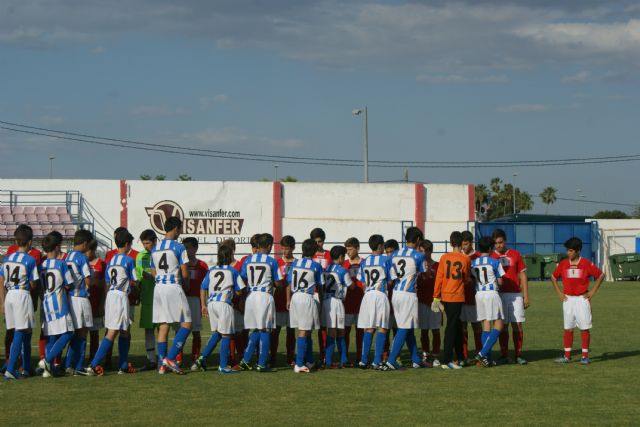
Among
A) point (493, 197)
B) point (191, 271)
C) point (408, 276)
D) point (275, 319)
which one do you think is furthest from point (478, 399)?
point (493, 197)

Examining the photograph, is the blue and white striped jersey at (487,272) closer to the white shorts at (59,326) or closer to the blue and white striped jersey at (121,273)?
the blue and white striped jersey at (121,273)

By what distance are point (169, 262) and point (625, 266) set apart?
38795 millimetres

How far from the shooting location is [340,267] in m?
13.5

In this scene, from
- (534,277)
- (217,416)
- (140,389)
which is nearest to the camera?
(217,416)

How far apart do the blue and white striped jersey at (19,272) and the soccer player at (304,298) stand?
368 centimetres

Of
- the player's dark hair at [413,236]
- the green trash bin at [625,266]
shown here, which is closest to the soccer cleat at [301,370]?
A: the player's dark hair at [413,236]

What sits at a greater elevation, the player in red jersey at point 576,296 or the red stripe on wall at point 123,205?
the red stripe on wall at point 123,205

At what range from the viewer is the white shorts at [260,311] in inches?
513

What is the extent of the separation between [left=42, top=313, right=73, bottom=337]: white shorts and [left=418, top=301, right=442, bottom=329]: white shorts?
5.36 metres

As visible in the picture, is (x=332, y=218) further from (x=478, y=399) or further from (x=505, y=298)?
(x=478, y=399)

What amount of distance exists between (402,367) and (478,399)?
306 cm

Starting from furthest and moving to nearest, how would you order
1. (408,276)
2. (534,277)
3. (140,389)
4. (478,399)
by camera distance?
1. (534,277)
2. (408,276)
3. (140,389)
4. (478,399)

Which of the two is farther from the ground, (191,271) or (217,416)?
(191,271)

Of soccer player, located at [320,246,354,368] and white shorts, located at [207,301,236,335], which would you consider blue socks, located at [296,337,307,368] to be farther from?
white shorts, located at [207,301,236,335]
